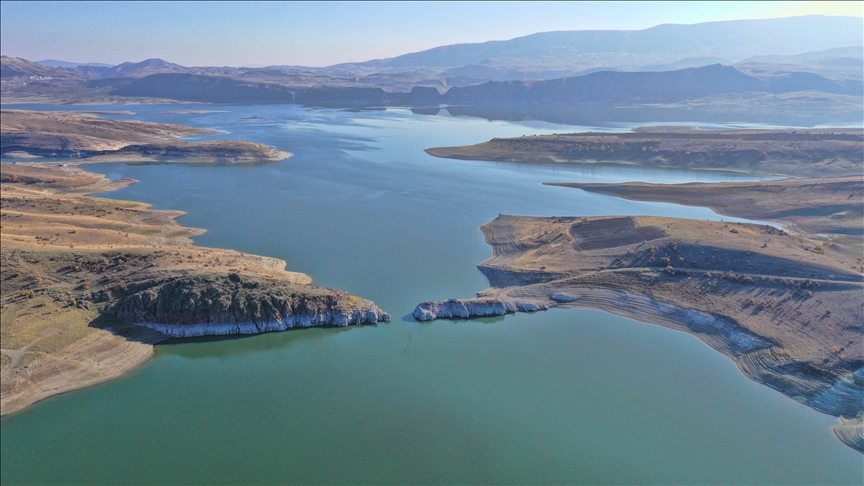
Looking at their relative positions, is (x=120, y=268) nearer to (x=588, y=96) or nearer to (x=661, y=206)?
(x=661, y=206)

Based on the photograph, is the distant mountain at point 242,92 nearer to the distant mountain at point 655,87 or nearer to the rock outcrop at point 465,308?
the distant mountain at point 655,87

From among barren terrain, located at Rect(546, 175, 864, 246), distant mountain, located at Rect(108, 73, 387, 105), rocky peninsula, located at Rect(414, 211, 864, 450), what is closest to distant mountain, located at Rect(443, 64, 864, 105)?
distant mountain, located at Rect(108, 73, 387, 105)

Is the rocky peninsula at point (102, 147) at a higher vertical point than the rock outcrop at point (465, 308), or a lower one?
higher

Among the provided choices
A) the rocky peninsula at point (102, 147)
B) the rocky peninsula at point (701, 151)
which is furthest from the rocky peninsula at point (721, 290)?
the rocky peninsula at point (102, 147)

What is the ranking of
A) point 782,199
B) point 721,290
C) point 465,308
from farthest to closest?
point 782,199 < point 721,290 < point 465,308

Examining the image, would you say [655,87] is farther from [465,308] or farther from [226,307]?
[226,307]

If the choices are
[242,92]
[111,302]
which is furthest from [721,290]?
[242,92]

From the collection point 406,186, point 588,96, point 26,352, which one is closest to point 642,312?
point 26,352

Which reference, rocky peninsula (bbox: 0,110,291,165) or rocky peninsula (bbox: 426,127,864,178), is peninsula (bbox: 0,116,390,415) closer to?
rocky peninsula (bbox: 0,110,291,165)
